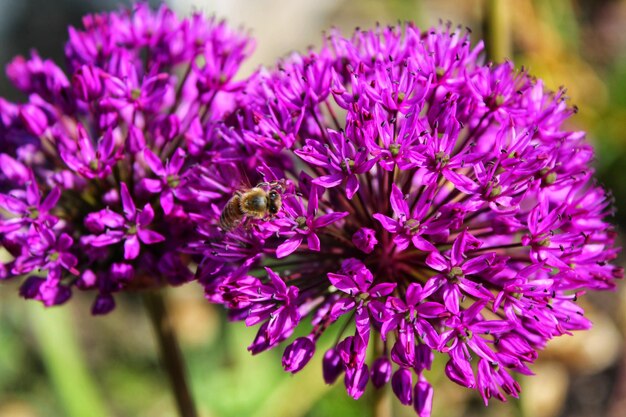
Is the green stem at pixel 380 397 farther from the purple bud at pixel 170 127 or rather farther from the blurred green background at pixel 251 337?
the purple bud at pixel 170 127

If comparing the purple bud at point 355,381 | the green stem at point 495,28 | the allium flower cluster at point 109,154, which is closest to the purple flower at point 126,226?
the allium flower cluster at point 109,154

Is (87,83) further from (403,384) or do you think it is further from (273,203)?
(403,384)

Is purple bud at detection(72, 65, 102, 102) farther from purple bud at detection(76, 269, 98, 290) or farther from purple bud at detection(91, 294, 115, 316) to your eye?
purple bud at detection(91, 294, 115, 316)

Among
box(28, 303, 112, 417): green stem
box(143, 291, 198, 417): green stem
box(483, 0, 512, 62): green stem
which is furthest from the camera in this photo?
box(28, 303, 112, 417): green stem

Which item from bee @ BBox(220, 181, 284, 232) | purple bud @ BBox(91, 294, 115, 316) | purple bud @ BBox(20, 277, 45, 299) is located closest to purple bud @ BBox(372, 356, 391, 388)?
bee @ BBox(220, 181, 284, 232)

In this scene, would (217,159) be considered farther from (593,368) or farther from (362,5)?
(362,5)

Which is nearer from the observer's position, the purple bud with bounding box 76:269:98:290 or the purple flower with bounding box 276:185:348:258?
the purple flower with bounding box 276:185:348:258
